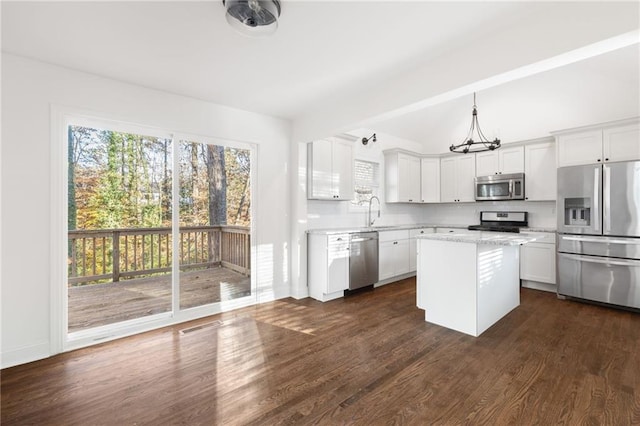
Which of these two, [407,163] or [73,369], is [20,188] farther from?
[407,163]

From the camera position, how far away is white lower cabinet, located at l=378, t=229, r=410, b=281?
490 centimetres

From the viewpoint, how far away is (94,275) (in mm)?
3109

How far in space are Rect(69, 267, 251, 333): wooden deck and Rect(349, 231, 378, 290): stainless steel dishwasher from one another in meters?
1.54

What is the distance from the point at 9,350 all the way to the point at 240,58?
3197mm

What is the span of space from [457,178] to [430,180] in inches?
20.3

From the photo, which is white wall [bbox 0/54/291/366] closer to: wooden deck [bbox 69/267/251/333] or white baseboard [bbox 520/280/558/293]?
wooden deck [bbox 69/267/251/333]

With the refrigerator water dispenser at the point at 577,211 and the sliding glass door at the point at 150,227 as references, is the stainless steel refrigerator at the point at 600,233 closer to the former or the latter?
the refrigerator water dispenser at the point at 577,211

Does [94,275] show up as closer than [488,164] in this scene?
Yes

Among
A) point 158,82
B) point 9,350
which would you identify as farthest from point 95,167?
point 9,350

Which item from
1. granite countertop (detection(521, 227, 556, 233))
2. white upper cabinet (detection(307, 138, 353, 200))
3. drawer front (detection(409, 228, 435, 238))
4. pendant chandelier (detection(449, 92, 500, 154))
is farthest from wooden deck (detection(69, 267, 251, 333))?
granite countertop (detection(521, 227, 556, 233))

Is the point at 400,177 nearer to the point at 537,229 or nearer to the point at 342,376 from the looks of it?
the point at 537,229

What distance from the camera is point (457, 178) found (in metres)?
5.91

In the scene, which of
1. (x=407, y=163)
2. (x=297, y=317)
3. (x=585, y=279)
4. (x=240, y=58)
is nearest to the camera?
(x=240, y=58)

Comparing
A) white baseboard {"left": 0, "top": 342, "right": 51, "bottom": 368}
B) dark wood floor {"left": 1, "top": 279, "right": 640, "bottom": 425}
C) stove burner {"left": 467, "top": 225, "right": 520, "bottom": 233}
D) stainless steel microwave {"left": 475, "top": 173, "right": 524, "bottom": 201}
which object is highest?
stainless steel microwave {"left": 475, "top": 173, "right": 524, "bottom": 201}
